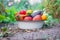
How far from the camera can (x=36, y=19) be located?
4.81 ft

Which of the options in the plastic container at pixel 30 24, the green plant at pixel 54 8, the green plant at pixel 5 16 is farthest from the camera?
the green plant at pixel 5 16

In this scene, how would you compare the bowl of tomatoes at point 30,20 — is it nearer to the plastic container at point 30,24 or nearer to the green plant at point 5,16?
the plastic container at point 30,24

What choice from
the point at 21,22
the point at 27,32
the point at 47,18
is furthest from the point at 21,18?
the point at 47,18

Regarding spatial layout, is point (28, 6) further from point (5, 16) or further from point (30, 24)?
point (30, 24)

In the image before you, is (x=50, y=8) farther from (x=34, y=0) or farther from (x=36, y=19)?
(x=34, y=0)

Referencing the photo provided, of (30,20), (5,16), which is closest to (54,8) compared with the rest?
(30,20)

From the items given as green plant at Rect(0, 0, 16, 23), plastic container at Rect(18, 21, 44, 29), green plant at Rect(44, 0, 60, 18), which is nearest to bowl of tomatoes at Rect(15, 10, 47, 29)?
plastic container at Rect(18, 21, 44, 29)

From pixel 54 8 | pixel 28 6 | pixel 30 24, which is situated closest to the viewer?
pixel 30 24

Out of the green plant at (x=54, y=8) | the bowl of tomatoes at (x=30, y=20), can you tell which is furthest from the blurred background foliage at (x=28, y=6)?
the bowl of tomatoes at (x=30, y=20)

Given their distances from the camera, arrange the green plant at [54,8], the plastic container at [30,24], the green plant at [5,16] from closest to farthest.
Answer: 1. the plastic container at [30,24]
2. the green plant at [54,8]
3. the green plant at [5,16]

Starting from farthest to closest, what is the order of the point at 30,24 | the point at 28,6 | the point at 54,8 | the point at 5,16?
the point at 28,6 → the point at 5,16 → the point at 54,8 → the point at 30,24

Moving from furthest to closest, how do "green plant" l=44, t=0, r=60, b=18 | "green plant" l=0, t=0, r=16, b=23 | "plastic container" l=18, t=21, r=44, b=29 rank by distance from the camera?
"green plant" l=0, t=0, r=16, b=23, "green plant" l=44, t=0, r=60, b=18, "plastic container" l=18, t=21, r=44, b=29

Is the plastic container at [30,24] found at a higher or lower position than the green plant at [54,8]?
lower

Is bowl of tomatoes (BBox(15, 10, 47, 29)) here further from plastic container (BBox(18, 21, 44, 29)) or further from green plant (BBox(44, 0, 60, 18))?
green plant (BBox(44, 0, 60, 18))
